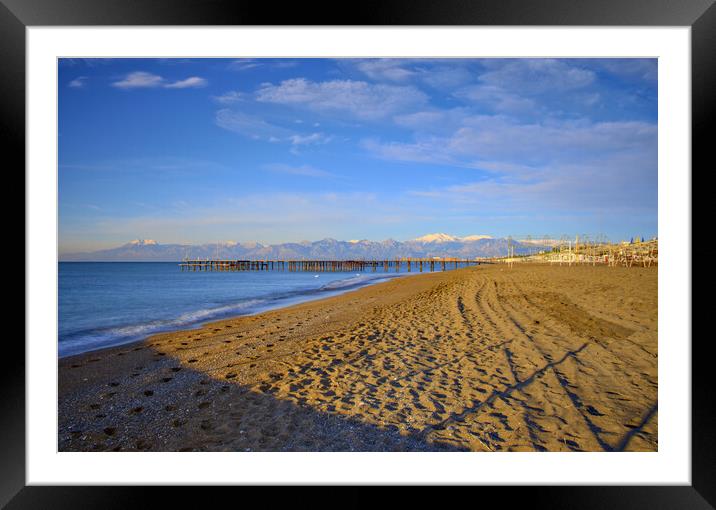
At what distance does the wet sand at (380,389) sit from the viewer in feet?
7.40

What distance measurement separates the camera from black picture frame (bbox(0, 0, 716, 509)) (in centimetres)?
164

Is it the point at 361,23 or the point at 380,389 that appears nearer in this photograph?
the point at 361,23

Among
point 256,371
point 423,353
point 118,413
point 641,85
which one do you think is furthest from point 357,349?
point 641,85

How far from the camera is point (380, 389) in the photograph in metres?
2.98

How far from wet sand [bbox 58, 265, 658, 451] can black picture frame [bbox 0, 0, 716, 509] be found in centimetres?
47

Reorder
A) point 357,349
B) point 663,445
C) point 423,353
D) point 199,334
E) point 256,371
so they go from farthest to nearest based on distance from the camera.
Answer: point 199,334, point 357,349, point 423,353, point 256,371, point 663,445

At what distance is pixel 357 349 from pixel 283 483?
8.51 ft

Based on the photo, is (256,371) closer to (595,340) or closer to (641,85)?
(595,340)

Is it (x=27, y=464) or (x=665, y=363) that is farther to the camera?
(x=665, y=363)

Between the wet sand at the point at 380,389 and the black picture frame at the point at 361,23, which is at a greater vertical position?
the black picture frame at the point at 361,23

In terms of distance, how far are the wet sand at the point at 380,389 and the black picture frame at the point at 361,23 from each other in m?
0.47

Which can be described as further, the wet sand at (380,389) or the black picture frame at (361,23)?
the wet sand at (380,389)

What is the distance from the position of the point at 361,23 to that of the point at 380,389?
2.63 meters

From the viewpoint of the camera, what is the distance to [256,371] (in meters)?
3.54
